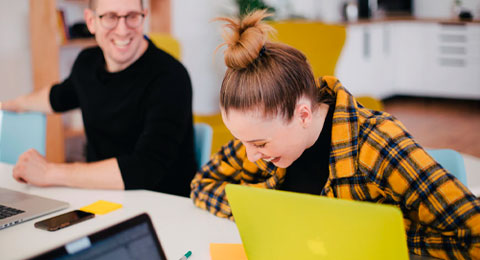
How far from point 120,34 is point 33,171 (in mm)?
561

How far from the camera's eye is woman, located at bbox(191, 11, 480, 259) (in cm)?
103

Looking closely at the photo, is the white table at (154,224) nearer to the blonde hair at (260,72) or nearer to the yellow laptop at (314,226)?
the yellow laptop at (314,226)

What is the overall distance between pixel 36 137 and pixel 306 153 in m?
1.16

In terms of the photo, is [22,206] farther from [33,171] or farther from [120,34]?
[120,34]

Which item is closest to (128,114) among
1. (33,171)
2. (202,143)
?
(202,143)

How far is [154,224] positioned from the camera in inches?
50.9

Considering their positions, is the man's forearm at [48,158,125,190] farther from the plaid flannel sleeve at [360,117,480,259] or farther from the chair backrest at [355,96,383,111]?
the chair backrest at [355,96,383,111]

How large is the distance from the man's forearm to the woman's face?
1.76ft

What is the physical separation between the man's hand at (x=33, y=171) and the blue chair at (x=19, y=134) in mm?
377

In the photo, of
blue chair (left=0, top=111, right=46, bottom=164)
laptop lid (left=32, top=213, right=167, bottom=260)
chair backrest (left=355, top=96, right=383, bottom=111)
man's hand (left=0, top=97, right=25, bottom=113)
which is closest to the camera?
laptop lid (left=32, top=213, right=167, bottom=260)

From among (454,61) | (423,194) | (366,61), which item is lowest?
(454,61)

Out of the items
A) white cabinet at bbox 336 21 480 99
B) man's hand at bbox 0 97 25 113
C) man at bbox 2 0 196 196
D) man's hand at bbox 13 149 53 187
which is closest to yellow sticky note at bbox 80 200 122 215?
man at bbox 2 0 196 196

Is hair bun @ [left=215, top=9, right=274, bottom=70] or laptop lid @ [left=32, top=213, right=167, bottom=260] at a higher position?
hair bun @ [left=215, top=9, right=274, bottom=70]

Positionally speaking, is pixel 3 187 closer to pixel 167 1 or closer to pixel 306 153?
pixel 306 153
